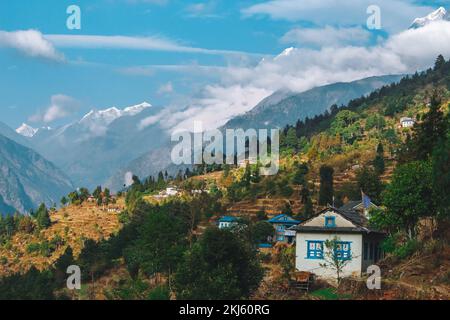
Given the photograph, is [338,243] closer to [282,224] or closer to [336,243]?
[336,243]

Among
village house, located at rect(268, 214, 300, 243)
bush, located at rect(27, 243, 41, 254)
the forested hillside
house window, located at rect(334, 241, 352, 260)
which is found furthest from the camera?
bush, located at rect(27, 243, 41, 254)

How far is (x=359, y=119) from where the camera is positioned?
16900cm

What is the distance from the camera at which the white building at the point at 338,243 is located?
50.1 m

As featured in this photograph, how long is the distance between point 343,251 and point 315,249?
2053mm

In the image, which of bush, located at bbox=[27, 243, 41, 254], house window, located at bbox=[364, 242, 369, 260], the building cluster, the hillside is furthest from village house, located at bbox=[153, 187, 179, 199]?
house window, located at bbox=[364, 242, 369, 260]

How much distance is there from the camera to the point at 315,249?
170ft

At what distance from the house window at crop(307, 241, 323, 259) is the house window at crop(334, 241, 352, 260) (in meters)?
1.26

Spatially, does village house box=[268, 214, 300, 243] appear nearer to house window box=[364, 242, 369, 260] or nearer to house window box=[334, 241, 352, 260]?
house window box=[364, 242, 369, 260]

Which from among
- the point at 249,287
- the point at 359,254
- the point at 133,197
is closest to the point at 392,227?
the point at 359,254

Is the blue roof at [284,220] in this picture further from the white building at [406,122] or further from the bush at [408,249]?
the white building at [406,122]

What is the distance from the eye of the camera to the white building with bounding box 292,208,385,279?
5009 centimetres

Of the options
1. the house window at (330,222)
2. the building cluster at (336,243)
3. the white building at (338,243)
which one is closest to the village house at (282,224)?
the building cluster at (336,243)

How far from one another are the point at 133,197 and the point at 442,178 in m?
108

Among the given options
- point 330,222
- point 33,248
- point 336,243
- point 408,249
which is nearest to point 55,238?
point 33,248
